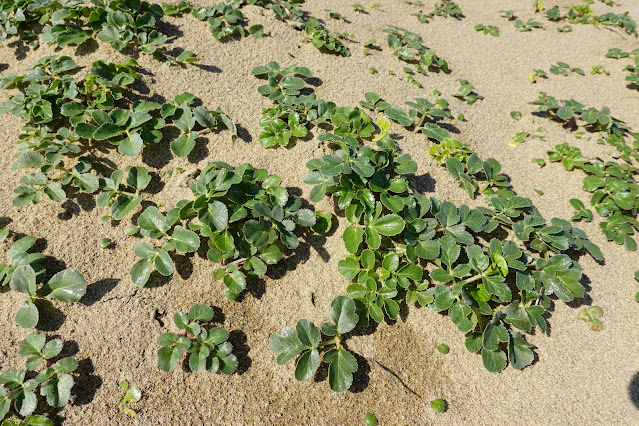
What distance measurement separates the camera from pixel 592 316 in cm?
190

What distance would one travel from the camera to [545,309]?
191 centimetres

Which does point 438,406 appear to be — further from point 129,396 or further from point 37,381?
point 37,381

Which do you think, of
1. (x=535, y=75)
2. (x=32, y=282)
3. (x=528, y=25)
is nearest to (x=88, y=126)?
(x=32, y=282)

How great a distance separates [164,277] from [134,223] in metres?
0.33

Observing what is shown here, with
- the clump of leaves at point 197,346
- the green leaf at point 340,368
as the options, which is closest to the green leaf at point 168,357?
the clump of leaves at point 197,346

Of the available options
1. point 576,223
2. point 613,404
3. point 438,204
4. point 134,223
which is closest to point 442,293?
point 438,204

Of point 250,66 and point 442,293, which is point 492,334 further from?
point 250,66

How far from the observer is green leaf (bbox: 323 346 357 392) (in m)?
1.52

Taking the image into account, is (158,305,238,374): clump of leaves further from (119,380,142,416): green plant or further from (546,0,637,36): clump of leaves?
(546,0,637,36): clump of leaves

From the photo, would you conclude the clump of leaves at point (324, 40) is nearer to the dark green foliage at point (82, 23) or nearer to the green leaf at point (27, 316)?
the dark green foliage at point (82, 23)

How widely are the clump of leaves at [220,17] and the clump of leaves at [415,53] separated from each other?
3.67 feet

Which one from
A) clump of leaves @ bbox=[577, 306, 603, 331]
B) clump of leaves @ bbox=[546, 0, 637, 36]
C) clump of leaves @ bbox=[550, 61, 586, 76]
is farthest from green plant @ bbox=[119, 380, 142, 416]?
clump of leaves @ bbox=[546, 0, 637, 36]

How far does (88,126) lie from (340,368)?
1.71m

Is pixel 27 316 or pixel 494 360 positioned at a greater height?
pixel 27 316
